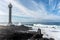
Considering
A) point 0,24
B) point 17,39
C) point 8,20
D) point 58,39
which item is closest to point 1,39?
point 17,39

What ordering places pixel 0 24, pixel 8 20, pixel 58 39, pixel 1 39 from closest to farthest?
pixel 1 39 → pixel 58 39 → pixel 0 24 → pixel 8 20

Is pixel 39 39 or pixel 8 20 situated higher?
pixel 8 20

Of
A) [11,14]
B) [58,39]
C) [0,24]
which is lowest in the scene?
[58,39]

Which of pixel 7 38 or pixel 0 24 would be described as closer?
pixel 7 38

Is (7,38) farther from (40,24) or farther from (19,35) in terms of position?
(40,24)

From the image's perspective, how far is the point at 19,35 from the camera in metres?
6.64

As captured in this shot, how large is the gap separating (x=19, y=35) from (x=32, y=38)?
62cm

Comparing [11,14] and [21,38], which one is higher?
[11,14]

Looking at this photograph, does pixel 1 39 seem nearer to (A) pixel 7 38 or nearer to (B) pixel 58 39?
(A) pixel 7 38

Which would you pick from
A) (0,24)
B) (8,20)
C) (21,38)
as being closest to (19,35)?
(21,38)

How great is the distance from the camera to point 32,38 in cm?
648

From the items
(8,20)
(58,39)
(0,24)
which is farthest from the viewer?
(8,20)

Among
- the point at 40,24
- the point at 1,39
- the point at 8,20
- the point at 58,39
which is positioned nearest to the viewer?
the point at 1,39

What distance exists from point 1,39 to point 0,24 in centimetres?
416
